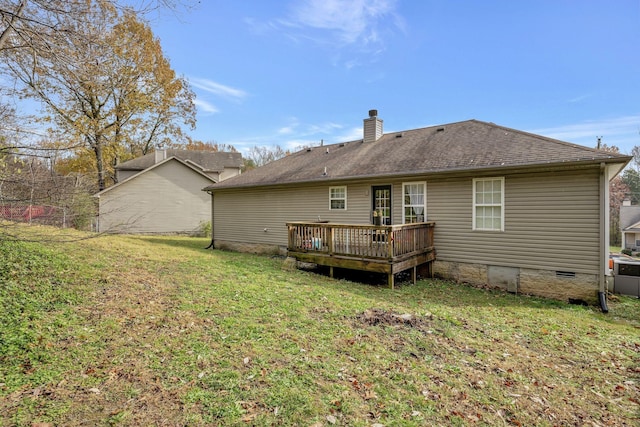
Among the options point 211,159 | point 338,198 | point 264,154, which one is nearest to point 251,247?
point 338,198

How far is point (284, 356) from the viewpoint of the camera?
12.9 feet

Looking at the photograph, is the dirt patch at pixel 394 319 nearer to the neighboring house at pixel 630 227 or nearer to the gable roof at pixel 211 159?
the gable roof at pixel 211 159

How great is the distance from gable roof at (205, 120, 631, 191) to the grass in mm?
3537

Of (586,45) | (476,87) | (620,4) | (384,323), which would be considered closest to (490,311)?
(384,323)

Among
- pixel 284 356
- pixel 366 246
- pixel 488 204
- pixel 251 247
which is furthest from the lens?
pixel 251 247

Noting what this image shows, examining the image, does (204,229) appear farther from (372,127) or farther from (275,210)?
(372,127)

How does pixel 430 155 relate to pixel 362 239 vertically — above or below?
above

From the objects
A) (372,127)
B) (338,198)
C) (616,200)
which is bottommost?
(338,198)

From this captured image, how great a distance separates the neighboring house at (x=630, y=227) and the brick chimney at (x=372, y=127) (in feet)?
96.8

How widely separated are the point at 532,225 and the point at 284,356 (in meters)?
7.14

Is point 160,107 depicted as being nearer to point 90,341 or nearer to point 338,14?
point 338,14

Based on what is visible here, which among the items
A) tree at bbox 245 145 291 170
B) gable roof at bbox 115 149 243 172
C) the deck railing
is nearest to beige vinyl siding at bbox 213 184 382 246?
the deck railing

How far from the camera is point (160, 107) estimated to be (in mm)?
24219

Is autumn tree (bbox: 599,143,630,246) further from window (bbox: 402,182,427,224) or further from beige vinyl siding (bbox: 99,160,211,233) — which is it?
beige vinyl siding (bbox: 99,160,211,233)
